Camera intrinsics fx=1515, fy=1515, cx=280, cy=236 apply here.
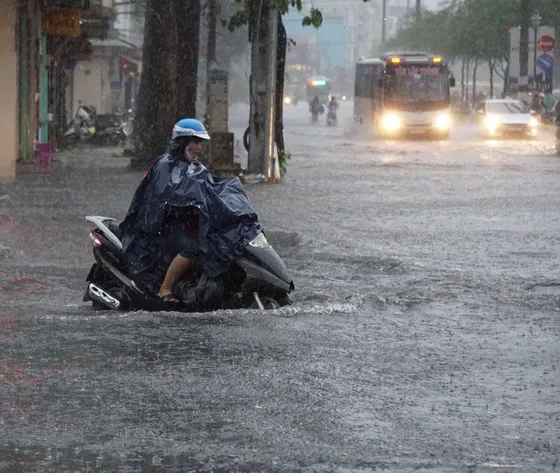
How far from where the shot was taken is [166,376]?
339 inches

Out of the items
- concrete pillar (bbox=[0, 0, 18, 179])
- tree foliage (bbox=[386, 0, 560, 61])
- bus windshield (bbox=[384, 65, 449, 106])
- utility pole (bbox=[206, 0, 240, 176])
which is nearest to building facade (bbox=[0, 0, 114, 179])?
concrete pillar (bbox=[0, 0, 18, 179])

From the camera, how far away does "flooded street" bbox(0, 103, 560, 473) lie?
269 inches

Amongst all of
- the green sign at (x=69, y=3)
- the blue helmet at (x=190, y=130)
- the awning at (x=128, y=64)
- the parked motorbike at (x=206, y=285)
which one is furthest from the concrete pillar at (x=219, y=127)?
the awning at (x=128, y=64)

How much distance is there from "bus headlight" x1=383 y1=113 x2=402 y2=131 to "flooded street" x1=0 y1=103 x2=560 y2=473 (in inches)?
1422

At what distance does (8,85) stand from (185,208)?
17.7 meters

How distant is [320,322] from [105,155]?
90.5 ft

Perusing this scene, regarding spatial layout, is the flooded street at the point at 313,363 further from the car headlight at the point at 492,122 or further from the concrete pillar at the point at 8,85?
the car headlight at the point at 492,122

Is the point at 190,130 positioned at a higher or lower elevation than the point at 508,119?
higher

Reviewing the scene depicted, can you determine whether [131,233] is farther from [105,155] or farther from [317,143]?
[317,143]

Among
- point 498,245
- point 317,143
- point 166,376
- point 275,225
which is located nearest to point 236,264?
point 166,376

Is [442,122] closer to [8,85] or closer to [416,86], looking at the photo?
[416,86]

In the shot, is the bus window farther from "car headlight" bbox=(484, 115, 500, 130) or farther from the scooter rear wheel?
the scooter rear wheel

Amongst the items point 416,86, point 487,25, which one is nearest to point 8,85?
point 416,86

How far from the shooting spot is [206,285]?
1069 centimetres
